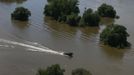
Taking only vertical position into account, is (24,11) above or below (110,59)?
above

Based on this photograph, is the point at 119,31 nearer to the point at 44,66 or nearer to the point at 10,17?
the point at 44,66

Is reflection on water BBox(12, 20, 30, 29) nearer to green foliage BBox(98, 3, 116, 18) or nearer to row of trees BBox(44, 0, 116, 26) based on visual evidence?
row of trees BBox(44, 0, 116, 26)

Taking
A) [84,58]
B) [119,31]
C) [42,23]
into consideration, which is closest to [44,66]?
[84,58]

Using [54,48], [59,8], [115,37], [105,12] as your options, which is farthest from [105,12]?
[54,48]

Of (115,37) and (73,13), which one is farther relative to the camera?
(73,13)

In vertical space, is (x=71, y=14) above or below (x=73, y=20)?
above

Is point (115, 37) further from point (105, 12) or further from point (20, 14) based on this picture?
point (20, 14)

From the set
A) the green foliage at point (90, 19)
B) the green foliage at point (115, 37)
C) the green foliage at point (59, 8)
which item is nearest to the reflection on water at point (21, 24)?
the green foliage at point (59, 8)

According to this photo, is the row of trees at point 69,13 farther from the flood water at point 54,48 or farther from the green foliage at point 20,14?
the flood water at point 54,48
